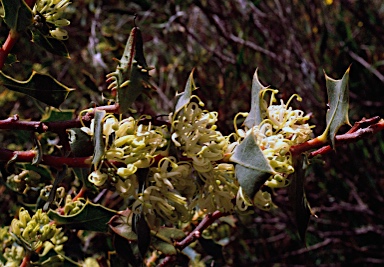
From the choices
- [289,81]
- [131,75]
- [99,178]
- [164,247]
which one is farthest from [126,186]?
[289,81]

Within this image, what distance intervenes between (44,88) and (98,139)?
0.60 ft

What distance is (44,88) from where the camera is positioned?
30.0 inches

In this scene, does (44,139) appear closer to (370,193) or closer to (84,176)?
(84,176)

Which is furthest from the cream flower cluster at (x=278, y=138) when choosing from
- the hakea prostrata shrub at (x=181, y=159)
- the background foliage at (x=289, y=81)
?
the background foliage at (x=289, y=81)

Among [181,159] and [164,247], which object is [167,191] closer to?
[181,159]

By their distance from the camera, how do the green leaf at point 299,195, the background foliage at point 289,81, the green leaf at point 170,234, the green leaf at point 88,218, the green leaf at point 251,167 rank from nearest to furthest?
the green leaf at point 251,167, the green leaf at point 299,195, the green leaf at point 88,218, the green leaf at point 170,234, the background foliage at point 289,81

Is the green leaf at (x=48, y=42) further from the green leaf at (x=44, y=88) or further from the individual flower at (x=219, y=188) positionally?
the individual flower at (x=219, y=188)

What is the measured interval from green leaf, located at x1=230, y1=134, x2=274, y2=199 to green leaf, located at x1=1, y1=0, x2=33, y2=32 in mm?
363

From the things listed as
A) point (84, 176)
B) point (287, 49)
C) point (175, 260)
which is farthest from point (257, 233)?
point (84, 176)

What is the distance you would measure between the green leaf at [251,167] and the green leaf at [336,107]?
124 millimetres

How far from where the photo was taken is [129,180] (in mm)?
684

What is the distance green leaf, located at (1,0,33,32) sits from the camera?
0.69 m

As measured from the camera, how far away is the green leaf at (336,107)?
2.18 feet

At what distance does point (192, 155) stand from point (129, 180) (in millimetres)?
98
